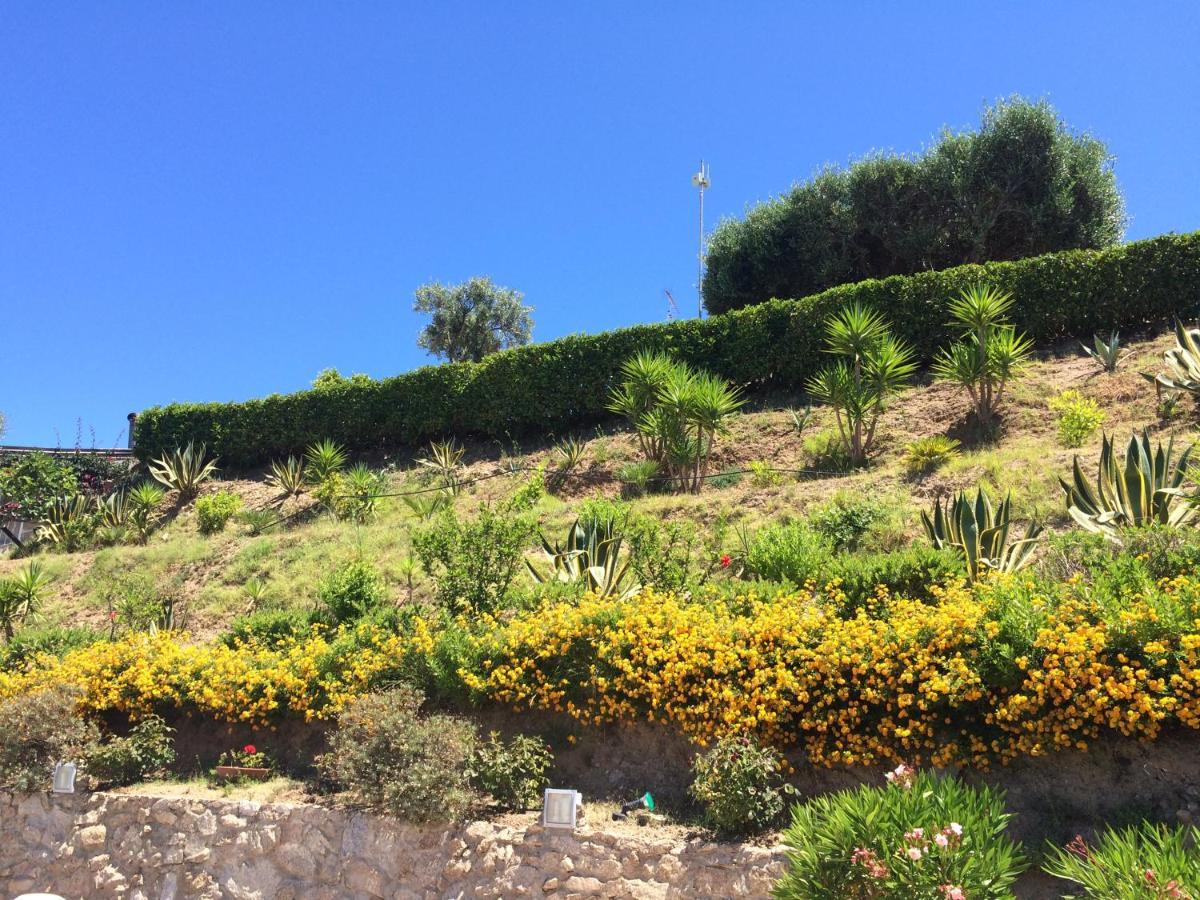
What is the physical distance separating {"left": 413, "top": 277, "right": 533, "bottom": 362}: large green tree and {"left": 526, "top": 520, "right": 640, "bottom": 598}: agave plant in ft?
90.8

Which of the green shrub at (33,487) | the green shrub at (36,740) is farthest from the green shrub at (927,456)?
the green shrub at (33,487)

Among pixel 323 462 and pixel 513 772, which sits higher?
pixel 323 462

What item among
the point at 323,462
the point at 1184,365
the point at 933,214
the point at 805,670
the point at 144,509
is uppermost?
the point at 933,214

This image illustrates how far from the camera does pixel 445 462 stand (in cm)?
1764

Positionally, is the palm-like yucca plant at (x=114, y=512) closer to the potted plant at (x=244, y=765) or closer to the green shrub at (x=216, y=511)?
the green shrub at (x=216, y=511)

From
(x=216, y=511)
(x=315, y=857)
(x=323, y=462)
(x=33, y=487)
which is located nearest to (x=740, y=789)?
(x=315, y=857)

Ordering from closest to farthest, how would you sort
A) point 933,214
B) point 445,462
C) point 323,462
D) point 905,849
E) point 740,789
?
point 905,849 < point 740,789 < point 445,462 < point 323,462 < point 933,214

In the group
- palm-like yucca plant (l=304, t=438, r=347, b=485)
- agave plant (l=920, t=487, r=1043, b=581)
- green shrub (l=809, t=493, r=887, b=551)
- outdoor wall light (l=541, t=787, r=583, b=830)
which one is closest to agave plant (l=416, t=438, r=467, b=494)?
palm-like yucca plant (l=304, t=438, r=347, b=485)

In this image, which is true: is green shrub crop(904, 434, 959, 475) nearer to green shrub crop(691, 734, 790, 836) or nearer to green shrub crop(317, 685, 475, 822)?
green shrub crop(691, 734, 790, 836)

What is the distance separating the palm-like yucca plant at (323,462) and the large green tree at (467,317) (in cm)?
1747

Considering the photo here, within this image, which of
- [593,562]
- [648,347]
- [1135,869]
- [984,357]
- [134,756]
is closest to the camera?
[1135,869]

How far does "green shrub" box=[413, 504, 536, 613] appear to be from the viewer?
8.54 meters

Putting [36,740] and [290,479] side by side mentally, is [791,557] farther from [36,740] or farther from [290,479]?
[290,479]

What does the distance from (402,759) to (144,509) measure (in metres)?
13.5
